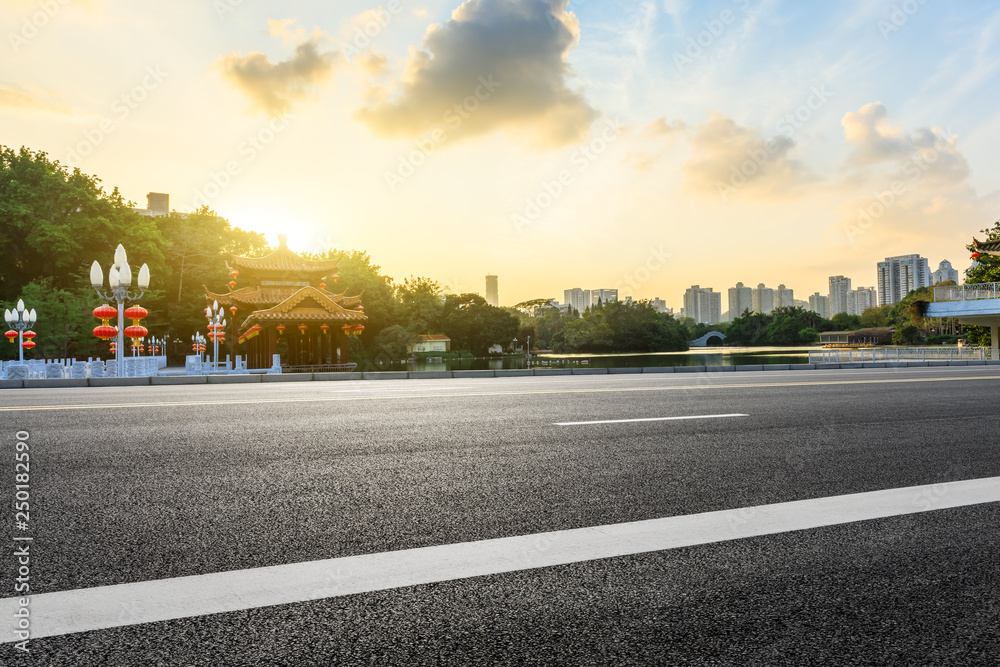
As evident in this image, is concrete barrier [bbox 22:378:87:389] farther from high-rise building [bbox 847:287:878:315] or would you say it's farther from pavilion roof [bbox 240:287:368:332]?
high-rise building [bbox 847:287:878:315]

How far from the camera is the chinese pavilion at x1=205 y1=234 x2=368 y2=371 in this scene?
31000 mm

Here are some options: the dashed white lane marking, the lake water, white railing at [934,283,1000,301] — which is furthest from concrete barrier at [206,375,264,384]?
white railing at [934,283,1000,301]

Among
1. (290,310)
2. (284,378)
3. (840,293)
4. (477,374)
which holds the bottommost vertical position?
(477,374)

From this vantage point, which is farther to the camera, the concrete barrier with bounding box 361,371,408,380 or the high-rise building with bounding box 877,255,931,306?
the high-rise building with bounding box 877,255,931,306

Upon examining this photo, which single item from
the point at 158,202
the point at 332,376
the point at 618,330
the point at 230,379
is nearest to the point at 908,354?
the point at 332,376

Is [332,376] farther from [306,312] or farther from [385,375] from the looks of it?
[306,312]

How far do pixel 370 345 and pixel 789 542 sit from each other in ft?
156

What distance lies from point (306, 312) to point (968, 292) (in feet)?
144

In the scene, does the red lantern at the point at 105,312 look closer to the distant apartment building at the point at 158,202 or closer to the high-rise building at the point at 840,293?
the distant apartment building at the point at 158,202

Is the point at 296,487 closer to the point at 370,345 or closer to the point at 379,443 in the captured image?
the point at 379,443

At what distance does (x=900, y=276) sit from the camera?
122 m

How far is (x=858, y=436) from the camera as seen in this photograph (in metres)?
5.45

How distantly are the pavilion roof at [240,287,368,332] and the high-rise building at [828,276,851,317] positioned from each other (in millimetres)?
193327

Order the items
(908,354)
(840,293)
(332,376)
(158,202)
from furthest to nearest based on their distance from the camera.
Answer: (840,293), (158,202), (908,354), (332,376)
